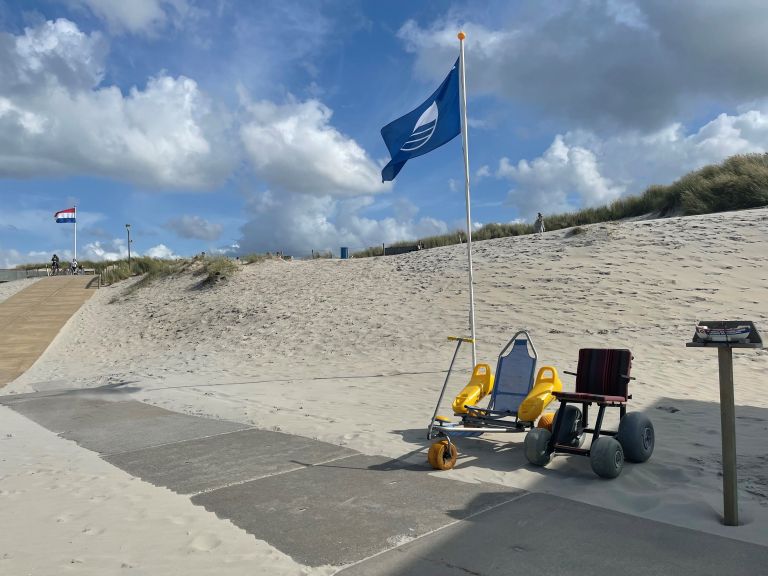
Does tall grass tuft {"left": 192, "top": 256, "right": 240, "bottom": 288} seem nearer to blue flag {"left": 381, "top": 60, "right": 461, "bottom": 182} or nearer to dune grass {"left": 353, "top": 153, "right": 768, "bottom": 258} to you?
dune grass {"left": 353, "top": 153, "right": 768, "bottom": 258}

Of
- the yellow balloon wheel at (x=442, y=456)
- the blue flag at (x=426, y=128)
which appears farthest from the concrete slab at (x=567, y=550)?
the blue flag at (x=426, y=128)

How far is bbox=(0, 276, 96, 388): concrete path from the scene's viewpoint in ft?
57.1

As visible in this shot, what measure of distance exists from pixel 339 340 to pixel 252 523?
11394 millimetres

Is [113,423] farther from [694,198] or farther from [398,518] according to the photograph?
[694,198]

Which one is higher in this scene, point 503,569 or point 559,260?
point 559,260

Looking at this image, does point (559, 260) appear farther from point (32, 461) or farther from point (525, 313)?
point (32, 461)

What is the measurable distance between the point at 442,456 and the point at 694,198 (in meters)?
21.8

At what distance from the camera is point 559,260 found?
63.3 feet

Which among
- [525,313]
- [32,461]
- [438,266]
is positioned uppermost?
[438,266]

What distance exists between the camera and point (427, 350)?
46.4 feet

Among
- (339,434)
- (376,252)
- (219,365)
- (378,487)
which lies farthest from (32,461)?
(376,252)

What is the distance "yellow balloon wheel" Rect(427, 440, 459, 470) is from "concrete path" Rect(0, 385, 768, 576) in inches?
5.3

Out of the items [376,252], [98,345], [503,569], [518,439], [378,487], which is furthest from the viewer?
[376,252]

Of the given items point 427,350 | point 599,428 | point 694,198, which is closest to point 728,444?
point 599,428
